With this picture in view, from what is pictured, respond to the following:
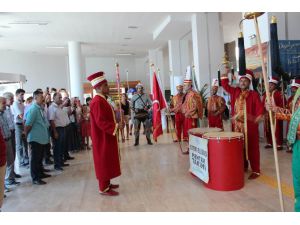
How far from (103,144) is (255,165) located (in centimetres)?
227

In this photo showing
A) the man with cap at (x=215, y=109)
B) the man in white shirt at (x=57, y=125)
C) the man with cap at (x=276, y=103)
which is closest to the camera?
the man in white shirt at (x=57, y=125)

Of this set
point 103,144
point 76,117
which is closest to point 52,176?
point 103,144

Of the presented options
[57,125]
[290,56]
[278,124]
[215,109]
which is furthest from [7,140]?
[290,56]

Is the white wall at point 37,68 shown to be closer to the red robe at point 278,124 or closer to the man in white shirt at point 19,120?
the man in white shirt at point 19,120

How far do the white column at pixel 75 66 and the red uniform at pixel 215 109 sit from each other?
654cm

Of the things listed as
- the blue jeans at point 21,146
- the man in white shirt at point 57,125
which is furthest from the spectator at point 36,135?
the blue jeans at point 21,146

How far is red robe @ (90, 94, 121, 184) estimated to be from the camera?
3801 millimetres

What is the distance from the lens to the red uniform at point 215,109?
641 centimetres

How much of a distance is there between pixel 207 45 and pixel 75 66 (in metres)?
5.77

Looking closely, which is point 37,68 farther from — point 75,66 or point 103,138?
point 103,138

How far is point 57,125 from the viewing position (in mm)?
5508

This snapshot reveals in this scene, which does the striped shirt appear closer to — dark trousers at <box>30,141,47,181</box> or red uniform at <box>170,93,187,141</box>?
dark trousers at <box>30,141,47,181</box>

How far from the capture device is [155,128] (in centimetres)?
654

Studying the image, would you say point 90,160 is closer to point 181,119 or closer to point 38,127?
point 38,127
